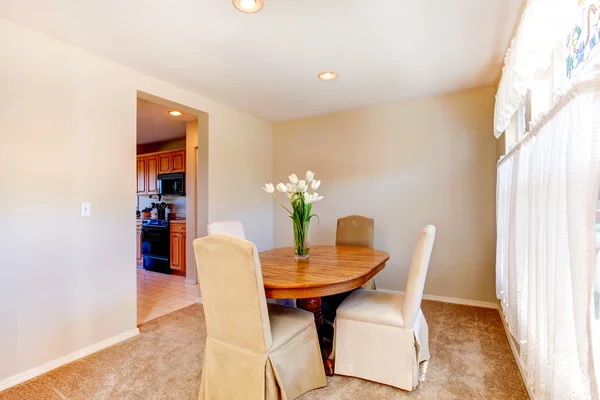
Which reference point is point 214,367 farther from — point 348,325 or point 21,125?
point 21,125

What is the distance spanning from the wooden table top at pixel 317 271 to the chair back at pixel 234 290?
0.52ft

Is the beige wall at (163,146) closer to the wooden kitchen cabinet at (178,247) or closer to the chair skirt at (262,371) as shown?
the wooden kitchen cabinet at (178,247)

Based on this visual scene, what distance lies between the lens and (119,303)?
2596 mm

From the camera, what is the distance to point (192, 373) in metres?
2.04

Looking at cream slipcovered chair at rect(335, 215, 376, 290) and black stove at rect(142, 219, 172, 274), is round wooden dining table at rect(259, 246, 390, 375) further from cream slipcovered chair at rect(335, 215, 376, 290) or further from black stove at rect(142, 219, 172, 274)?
black stove at rect(142, 219, 172, 274)

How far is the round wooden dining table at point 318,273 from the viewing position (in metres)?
1.65

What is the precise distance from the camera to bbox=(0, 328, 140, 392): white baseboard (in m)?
1.95

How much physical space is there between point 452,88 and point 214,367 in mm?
3409

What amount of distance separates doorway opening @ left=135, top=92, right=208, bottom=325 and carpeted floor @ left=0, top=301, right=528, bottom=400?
92cm

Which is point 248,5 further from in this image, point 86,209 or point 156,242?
point 156,242

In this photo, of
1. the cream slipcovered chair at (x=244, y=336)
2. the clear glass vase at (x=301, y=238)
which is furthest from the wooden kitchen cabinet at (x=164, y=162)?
the cream slipcovered chair at (x=244, y=336)

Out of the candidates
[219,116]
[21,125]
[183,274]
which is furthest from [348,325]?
[183,274]

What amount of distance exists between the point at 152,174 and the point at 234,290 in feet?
15.7

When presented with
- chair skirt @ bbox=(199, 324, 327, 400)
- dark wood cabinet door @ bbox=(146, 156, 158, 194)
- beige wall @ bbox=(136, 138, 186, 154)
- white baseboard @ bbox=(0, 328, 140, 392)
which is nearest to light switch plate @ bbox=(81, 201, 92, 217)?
white baseboard @ bbox=(0, 328, 140, 392)
